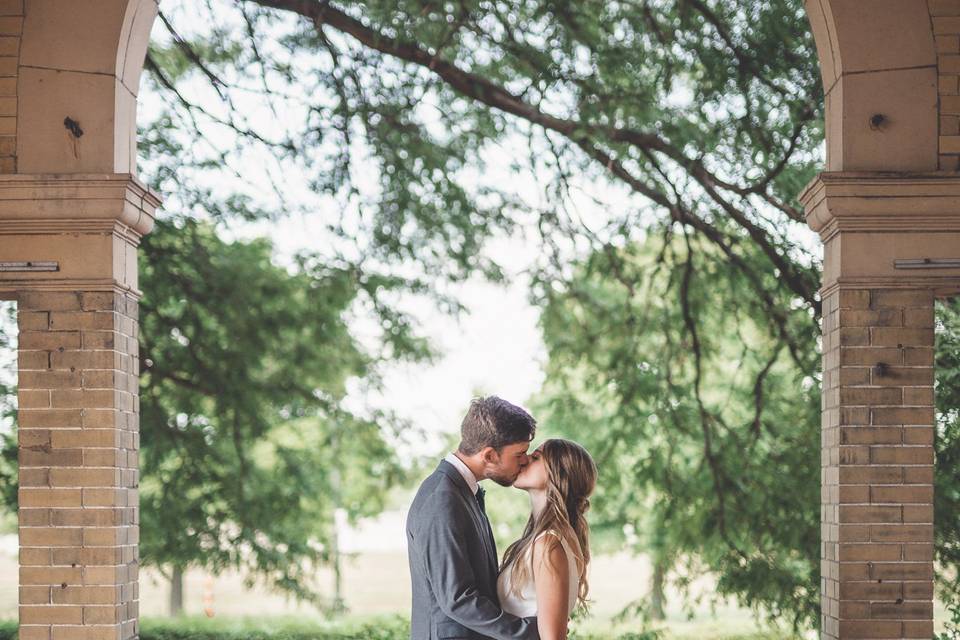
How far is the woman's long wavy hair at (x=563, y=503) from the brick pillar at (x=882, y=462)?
122 centimetres

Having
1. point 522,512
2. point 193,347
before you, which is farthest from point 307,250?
point 522,512

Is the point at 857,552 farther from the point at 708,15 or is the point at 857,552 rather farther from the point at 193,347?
the point at 193,347

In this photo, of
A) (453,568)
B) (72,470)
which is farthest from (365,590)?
(453,568)

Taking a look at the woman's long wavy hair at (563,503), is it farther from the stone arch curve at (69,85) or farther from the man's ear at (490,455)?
the stone arch curve at (69,85)

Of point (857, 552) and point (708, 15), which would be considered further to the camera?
point (708, 15)

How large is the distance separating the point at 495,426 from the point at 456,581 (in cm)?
46

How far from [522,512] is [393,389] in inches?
268

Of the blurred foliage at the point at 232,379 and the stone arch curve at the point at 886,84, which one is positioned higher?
the stone arch curve at the point at 886,84

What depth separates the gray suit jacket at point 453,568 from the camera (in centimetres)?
316

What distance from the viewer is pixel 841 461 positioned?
402cm

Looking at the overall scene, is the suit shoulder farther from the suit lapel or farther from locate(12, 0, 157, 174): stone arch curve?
locate(12, 0, 157, 174): stone arch curve

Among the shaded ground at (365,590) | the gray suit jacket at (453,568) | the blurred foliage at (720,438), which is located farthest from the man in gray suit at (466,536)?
the shaded ground at (365,590)

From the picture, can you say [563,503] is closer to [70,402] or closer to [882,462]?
[882,462]

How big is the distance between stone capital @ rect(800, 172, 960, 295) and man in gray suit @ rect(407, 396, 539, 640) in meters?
1.44
